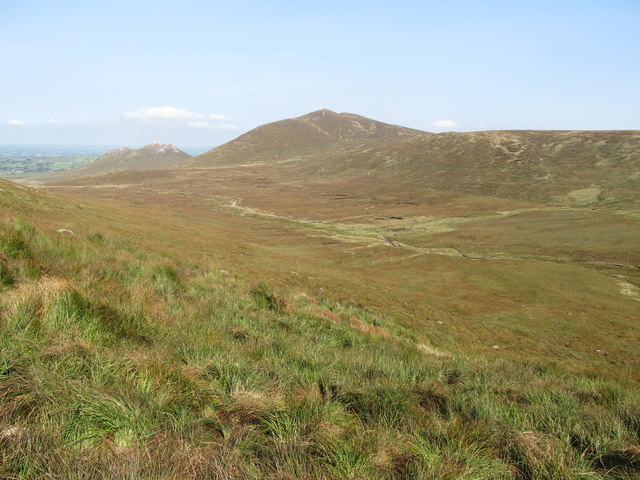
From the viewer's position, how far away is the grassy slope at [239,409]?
3.16 metres

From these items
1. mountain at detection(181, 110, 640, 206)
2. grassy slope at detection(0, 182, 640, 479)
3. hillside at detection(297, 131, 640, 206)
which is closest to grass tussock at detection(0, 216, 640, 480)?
grassy slope at detection(0, 182, 640, 479)

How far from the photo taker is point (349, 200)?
127188mm

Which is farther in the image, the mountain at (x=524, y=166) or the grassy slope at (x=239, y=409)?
the mountain at (x=524, y=166)

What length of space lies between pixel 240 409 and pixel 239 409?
13 millimetres

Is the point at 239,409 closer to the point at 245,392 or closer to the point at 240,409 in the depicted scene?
the point at 240,409

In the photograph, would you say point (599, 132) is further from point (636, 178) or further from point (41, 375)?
point (41, 375)

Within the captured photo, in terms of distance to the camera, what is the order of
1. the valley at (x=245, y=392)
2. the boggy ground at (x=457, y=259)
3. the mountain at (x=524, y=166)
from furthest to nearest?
the mountain at (x=524, y=166) → the boggy ground at (x=457, y=259) → the valley at (x=245, y=392)

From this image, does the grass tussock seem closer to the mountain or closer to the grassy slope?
the grassy slope

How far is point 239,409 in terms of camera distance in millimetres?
4223

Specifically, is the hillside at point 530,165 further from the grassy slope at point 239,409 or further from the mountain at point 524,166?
the grassy slope at point 239,409

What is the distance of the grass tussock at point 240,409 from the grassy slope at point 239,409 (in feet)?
0.07

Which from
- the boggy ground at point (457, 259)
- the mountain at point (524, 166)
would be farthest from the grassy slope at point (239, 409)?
the mountain at point (524, 166)

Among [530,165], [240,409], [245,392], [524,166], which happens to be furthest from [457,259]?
[530,165]

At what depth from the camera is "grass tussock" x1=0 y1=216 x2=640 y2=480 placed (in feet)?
10.3
